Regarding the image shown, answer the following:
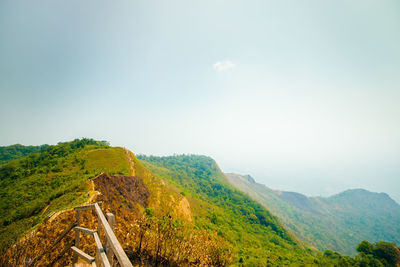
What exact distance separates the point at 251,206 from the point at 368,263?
51.7m

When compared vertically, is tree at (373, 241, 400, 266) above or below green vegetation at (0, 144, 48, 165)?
below

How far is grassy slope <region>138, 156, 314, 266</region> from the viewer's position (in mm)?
42772

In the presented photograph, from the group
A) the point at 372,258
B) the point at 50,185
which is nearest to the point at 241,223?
the point at 372,258

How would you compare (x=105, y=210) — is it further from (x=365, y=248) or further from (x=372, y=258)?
(x=365, y=248)

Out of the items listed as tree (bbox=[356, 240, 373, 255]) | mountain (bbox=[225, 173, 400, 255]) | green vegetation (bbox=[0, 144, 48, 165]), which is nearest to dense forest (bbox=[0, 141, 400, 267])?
tree (bbox=[356, 240, 373, 255])

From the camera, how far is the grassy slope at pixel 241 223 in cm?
4277

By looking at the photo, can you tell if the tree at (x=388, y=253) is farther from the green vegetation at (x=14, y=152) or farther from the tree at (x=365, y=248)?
the green vegetation at (x=14, y=152)

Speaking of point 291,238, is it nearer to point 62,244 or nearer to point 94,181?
point 94,181

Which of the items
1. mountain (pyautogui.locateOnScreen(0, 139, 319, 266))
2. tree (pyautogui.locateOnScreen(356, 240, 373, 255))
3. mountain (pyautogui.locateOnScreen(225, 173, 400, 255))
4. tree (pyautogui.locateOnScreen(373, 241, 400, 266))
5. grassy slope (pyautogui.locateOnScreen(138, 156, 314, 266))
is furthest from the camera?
mountain (pyautogui.locateOnScreen(225, 173, 400, 255))

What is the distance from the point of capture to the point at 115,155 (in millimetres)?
32344

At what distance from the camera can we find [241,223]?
66.5 m

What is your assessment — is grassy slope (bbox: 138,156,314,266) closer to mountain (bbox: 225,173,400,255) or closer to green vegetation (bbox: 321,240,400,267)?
green vegetation (bbox: 321,240,400,267)

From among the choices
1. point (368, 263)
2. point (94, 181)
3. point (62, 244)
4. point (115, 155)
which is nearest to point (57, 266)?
point (62, 244)

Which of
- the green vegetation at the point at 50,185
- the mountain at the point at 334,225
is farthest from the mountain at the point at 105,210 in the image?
the mountain at the point at 334,225
